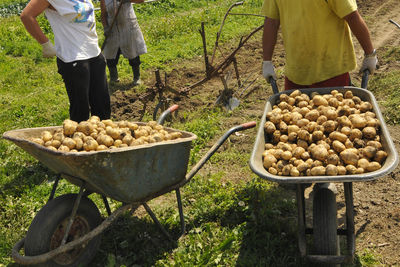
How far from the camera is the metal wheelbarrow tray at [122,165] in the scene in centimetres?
258

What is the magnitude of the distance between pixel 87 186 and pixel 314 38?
2.27 m

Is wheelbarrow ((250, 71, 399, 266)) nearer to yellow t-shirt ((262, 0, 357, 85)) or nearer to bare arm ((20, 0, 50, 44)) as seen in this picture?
yellow t-shirt ((262, 0, 357, 85))

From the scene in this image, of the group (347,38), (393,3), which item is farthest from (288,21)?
(393,3)

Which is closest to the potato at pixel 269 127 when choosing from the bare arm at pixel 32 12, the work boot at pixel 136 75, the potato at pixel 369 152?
the potato at pixel 369 152

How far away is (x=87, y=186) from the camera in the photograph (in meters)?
2.97

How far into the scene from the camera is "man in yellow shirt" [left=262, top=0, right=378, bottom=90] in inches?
128

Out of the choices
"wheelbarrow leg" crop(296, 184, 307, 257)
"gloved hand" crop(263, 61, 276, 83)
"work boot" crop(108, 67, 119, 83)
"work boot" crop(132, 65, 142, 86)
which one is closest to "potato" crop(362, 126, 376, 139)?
"wheelbarrow leg" crop(296, 184, 307, 257)

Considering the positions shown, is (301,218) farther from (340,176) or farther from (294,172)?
(340,176)

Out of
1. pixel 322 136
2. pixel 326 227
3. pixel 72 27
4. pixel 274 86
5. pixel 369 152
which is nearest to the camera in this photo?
pixel 369 152

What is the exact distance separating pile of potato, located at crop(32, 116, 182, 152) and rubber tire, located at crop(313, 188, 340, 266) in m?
1.26

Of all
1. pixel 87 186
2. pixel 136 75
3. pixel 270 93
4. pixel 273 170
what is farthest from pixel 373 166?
pixel 136 75

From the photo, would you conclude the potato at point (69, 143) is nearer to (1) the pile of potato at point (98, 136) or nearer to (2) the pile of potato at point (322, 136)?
(1) the pile of potato at point (98, 136)

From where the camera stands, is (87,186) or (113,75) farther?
(113,75)

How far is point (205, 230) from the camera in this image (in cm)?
353
